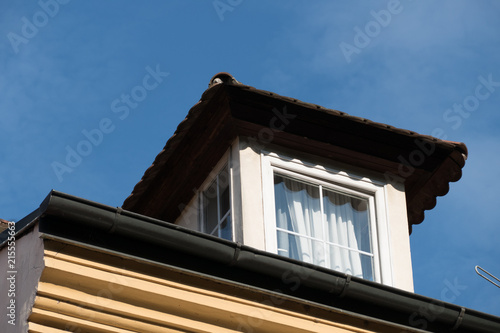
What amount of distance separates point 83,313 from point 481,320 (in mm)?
3528

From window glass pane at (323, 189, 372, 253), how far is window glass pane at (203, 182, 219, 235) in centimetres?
109

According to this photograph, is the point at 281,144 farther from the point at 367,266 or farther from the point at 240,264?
the point at 240,264

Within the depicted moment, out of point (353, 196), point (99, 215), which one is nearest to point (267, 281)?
point (99, 215)

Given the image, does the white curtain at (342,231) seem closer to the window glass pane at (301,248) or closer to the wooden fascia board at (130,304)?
the window glass pane at (301,248)

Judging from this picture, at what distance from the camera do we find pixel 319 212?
953 centimetres

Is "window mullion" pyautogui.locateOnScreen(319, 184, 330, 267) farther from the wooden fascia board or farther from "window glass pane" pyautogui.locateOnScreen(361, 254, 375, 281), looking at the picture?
the wooden fascia board

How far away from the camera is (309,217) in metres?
9.48

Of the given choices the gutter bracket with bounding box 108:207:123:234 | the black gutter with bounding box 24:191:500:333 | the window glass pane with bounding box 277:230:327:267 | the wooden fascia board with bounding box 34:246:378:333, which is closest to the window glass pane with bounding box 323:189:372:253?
the window glass pane with bounding box 277:230:327:267

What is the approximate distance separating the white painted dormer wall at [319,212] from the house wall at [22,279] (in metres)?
2.14

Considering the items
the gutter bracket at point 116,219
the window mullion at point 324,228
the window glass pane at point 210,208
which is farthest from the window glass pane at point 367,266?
the gutter bracket at point 116,219

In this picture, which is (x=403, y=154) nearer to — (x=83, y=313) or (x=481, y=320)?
(x=481, y=320)

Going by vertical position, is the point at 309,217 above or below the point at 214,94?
below

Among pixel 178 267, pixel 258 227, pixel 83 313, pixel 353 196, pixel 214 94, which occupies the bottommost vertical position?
pixel 83 313

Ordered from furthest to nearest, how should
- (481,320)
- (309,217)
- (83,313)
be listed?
(309,217), (481,320), (83,313)
